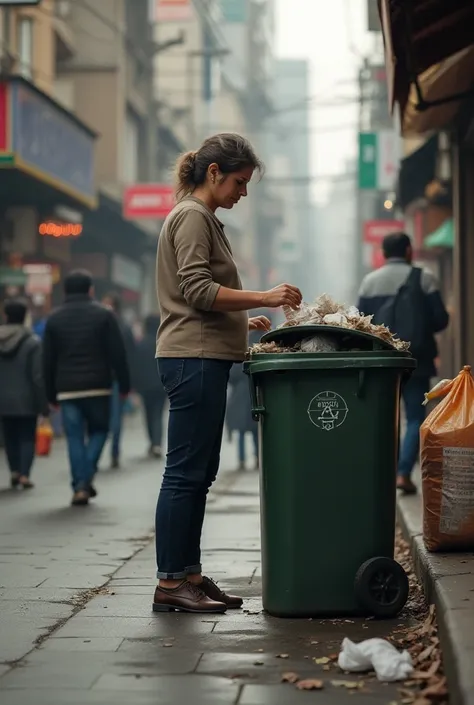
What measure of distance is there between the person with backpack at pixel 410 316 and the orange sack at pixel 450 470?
3.44m

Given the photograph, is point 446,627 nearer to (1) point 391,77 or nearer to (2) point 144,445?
(1) point 391,77

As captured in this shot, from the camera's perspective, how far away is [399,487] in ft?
33.8

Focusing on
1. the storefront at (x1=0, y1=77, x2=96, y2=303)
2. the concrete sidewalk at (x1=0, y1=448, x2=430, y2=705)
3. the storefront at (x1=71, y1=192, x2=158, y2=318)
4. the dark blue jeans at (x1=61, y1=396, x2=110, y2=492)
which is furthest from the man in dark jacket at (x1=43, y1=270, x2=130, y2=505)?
the storefront at (x1=71, y1=192, x2=158, y2=318)

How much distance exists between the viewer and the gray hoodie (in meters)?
13.1

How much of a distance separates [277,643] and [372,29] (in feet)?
39.3

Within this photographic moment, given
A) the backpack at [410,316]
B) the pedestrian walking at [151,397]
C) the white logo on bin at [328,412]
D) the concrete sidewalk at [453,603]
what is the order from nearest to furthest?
the concrete sidewalk at [453,603] → the white logo on bin at [328,412] → the backpack at [410,316] → the pedestrian walking at [151,397]

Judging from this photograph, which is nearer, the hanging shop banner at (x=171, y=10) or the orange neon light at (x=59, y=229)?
the orange neon light at (x=59, y=229)

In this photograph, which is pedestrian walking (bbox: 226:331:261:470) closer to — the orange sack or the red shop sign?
the orange sack

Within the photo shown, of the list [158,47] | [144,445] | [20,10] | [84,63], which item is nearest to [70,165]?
[20,10]

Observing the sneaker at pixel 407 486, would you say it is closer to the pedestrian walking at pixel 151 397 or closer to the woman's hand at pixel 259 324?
the woman's hand at pixel 259 324

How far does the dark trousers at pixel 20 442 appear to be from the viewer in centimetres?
1309

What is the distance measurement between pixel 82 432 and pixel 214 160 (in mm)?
5601

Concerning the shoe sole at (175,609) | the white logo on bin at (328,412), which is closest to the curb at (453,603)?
the white logo on bin at (328,412)

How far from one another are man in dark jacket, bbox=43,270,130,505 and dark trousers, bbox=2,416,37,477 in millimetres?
1523
